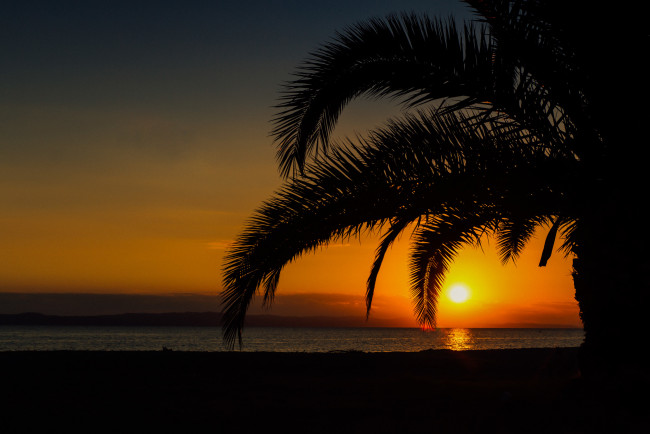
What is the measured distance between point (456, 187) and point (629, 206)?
65.7 inches

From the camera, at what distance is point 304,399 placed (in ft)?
25.9

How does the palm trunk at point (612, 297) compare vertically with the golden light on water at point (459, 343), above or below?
above

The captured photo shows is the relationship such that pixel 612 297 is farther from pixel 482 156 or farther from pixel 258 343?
pixel 258 343

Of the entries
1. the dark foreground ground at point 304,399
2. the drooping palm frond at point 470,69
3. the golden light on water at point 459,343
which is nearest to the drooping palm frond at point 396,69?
the drooping palm frond at point 470,69

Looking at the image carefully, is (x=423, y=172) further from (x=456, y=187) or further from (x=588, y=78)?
(x=588, y=78)

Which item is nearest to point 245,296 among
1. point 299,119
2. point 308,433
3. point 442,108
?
point 308,433

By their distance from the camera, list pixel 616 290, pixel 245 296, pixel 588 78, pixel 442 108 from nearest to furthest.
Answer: pixel 588 78 → pixel 616 290 → pixel 442 108 → pixel 245 296

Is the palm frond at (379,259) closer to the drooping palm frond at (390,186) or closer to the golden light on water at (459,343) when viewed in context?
the drooping palm frond at (390,186)

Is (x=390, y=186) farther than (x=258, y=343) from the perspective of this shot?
No

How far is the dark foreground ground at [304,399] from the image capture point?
5.98 metres

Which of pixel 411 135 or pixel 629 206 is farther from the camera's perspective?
pixel 411 135

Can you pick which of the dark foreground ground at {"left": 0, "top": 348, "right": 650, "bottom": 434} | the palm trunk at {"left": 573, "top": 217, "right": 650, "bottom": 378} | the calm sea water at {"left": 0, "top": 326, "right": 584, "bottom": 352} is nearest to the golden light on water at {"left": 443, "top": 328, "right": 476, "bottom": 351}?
the calm sea water at {"left": 0, "top": 326, "right": 584, "bottom": 352}

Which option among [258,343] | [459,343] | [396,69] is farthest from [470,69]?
[459,343]

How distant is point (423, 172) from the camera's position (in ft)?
19.0
